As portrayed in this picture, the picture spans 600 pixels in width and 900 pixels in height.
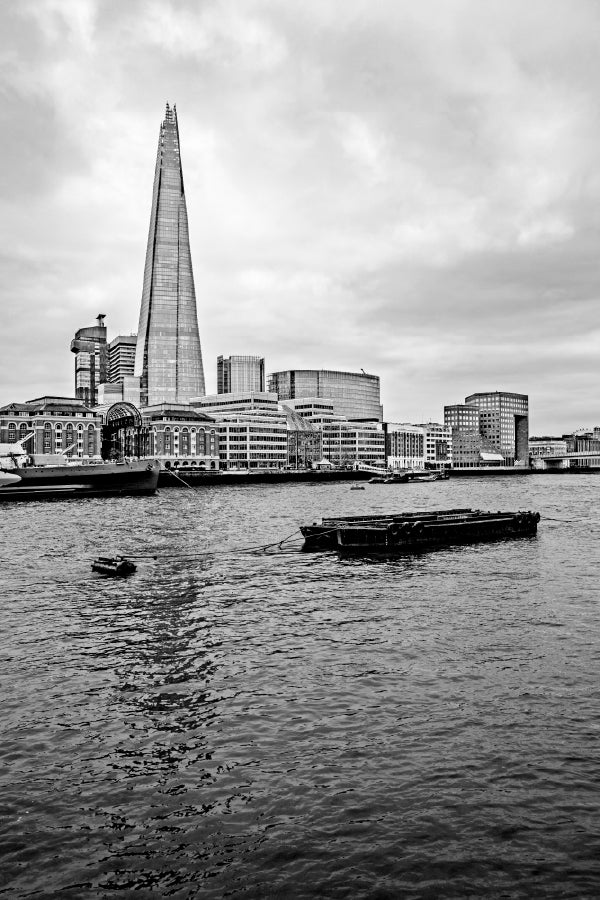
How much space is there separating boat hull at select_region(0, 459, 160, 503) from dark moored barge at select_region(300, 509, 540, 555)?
3372 inches

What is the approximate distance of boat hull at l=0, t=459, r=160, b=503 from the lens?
126 meters

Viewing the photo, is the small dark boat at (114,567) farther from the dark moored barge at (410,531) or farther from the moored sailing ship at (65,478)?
the moored sailing ship at (65,478)

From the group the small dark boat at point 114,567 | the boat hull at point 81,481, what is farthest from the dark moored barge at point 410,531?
the boat hull at point 81,481

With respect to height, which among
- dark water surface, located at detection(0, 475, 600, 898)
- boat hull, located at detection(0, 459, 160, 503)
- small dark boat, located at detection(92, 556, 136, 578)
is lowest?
dark water surface, located at detection(0, 475, 600, 898)

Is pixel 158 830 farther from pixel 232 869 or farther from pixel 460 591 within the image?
pixel 460 591

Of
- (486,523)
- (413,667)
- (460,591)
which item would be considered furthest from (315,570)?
(486,523)

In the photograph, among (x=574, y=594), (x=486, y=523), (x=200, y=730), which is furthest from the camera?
(x=486, y=523)

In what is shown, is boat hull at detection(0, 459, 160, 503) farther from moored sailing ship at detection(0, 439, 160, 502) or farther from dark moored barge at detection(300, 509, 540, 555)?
dark moored barge at detection(300, 509, 540, 555)

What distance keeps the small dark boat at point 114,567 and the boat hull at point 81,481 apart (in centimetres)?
8711

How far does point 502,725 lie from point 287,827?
734 centimetres

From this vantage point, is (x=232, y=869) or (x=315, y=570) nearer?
(x=232, y=869)

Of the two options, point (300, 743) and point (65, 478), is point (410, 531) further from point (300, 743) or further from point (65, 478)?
point (65, 478)

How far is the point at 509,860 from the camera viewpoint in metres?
12.1

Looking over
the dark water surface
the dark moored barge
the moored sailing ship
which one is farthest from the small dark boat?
the moored sailing ship
